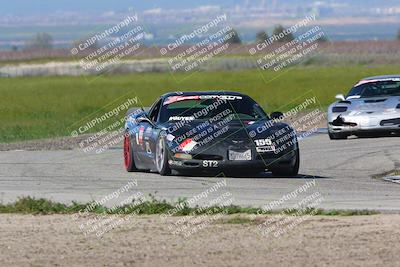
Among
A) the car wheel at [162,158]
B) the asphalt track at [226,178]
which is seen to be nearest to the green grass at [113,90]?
the asphalt track at [226,178]

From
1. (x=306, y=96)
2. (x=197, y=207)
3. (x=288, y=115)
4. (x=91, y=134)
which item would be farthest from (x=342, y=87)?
(x=197, y=207)

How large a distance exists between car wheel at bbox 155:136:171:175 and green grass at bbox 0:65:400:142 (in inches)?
478

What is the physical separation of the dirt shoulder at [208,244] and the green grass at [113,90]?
61.4ft

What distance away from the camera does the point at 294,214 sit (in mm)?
13836

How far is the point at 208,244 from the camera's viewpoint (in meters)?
12.0

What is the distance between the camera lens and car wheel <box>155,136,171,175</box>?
1934 cm

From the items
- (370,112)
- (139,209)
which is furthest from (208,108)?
(370,112)

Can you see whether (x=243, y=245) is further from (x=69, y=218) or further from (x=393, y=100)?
(x=393, y=100)

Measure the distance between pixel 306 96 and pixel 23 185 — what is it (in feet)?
125

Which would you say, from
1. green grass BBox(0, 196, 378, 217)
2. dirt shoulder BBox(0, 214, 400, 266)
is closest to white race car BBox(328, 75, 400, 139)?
green grass BBox(0, 196, 378, 217)

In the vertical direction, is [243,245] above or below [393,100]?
above

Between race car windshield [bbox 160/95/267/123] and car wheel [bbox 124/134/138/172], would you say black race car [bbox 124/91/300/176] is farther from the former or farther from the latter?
car wheel [bbox 124/134/138/172]

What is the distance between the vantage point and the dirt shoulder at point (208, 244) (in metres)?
11.2

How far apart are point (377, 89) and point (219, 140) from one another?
1054 cm
